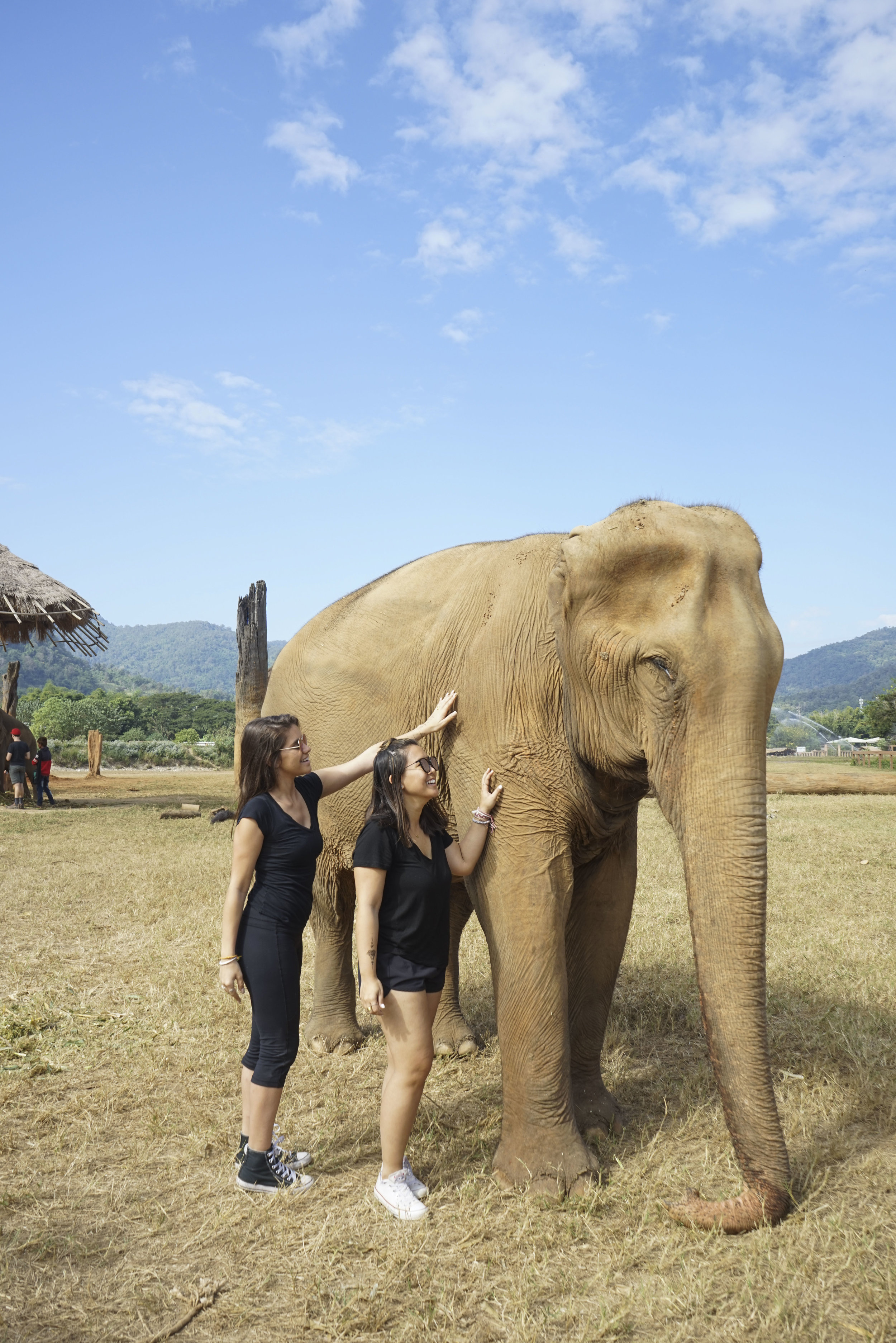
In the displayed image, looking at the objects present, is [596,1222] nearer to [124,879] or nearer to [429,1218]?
[429,1218]

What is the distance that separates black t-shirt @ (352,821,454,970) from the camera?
12.7 ft

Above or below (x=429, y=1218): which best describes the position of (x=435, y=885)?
above

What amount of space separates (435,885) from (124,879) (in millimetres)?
9239

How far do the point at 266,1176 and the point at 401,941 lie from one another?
1.19 meters

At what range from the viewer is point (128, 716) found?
67.1 meters

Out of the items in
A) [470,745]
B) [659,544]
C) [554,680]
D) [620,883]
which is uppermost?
[659,544]

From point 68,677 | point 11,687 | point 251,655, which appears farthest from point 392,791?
point 68,677

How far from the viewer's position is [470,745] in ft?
14.4

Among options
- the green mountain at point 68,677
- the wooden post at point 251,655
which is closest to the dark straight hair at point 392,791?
the wooden post at point 251,655

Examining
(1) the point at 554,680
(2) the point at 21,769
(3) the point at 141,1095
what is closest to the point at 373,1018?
(3) the point at 141,1095

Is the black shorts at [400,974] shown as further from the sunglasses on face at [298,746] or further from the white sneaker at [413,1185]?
the sunglasses on face at [298,746]

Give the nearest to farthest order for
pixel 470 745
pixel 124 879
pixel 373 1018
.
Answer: pixel 470 745, pixel 373 1018, pixel 124 879

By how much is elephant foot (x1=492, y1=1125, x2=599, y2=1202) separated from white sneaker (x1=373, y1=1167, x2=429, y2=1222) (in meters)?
0.42

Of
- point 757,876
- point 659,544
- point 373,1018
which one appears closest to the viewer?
point 757,876
